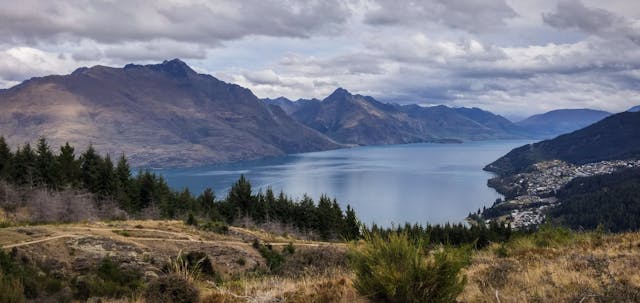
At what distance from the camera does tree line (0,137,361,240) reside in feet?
220

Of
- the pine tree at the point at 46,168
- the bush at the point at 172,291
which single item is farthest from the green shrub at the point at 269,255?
the pine tree at the point at 46,168

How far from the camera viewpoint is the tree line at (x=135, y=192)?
67.2 meters

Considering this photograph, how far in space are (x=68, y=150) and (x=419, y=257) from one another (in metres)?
74.4

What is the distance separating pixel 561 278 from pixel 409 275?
3888 millimetres

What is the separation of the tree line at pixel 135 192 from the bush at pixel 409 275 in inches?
1812

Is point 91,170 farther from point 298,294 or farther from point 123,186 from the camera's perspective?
point 298,294

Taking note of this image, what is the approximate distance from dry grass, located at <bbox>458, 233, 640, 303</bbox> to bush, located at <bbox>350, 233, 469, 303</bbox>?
0.80 meters

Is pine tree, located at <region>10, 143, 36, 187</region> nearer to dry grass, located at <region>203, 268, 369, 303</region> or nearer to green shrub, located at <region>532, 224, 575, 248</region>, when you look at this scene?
dry grass, located at <region>203, 268, 369, 303</region>

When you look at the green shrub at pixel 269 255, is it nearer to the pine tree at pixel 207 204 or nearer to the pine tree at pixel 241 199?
the pine tree at pixel 207 204

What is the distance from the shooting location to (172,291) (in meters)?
9.67

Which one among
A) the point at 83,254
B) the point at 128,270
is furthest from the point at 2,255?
the point at 83,254

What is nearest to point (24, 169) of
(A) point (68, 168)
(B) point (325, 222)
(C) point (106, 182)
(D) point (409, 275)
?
(A) point (68, 168)

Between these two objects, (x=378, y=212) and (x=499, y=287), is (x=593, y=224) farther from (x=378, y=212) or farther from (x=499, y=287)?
(x=499, y=287)

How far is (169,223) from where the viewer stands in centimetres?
4278
